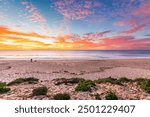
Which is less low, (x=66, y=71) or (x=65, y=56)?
(x=65, y=56)

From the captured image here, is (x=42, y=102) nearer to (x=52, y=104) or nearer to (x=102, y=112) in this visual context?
(x=52, y=104)

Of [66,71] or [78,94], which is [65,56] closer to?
[66,71]

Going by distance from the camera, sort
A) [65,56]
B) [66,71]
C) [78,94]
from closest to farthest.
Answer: [78,94] < [66,71] < [65,56]

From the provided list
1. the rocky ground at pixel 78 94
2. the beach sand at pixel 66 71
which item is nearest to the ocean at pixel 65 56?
the beach sand at pixel 66 71

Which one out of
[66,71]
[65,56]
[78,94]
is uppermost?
[65,56]

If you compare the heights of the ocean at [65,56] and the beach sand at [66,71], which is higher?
the ocean at [65,56]

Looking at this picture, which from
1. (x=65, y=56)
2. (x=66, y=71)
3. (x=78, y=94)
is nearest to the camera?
(x=78, y=94)

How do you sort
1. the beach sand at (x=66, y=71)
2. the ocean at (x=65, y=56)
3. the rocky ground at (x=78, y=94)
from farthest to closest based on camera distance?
1. the ocean at (x=65, y=56)
2. the beach sand at (x=66, y=71)
3. the rocky ground at (x=78, y=94)

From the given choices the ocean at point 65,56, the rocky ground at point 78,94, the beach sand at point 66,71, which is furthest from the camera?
the ocean at point 65,56

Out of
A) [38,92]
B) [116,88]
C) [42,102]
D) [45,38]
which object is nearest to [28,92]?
[38,92]

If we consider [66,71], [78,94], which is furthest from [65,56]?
[78,94]

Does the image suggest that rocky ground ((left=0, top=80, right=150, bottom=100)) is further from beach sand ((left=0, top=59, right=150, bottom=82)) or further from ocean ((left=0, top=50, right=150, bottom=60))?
ocean ((left=0, top=50, right=150, bottom=60))

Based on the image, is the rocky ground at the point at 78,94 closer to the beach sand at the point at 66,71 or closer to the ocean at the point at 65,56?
the beach sand at the point at 66,71

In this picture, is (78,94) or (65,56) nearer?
(78,94)
